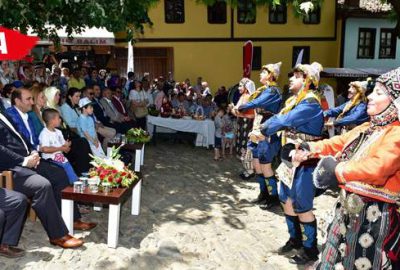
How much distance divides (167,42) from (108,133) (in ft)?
38.2

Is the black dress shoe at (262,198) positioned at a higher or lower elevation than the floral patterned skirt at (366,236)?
lower

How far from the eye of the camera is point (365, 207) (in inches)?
130

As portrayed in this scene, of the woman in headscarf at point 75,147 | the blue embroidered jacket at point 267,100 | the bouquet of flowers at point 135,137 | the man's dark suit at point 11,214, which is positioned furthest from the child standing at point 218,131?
the man's dark suit at point 11,214

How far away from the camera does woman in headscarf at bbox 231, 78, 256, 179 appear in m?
7.71

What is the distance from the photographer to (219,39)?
20.3 meters

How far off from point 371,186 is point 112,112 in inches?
319

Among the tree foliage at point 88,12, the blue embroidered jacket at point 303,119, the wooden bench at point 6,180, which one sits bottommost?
the wooden bench at point 6,180

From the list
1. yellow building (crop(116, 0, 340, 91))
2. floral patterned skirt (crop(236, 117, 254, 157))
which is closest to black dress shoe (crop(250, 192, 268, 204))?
floral patterned skirt (crop(236, 117, 254, 157))

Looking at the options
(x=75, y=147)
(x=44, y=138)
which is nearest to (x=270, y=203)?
(x=75, y=147)

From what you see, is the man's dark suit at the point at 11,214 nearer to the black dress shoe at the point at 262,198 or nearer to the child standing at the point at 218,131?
the black dress shoe at the point at 262,198

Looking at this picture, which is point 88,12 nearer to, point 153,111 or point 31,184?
point 31,184

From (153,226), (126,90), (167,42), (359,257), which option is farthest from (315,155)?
(167,42)

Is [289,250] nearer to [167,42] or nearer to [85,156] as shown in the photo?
[85,156]

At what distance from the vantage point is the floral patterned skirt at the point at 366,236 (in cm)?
324
